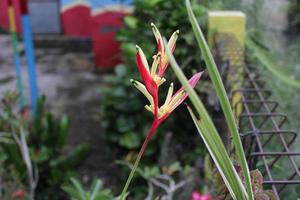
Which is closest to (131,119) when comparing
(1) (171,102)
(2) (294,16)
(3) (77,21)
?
(1) (171,102)

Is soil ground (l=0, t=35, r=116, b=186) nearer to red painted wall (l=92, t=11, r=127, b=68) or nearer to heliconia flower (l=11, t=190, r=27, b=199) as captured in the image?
red painted wall (l=92, t=11, r=127, b=68)

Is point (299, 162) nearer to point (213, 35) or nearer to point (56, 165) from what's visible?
point (213, 35)

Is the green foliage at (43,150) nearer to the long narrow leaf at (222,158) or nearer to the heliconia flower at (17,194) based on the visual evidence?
the heliconia flower at (17,194)

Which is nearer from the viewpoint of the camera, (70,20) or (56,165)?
(56,165)

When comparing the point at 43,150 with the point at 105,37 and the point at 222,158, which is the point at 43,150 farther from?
the point at 105,37

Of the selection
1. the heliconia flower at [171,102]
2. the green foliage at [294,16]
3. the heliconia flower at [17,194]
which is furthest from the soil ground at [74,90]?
the green foliage at [294,16]

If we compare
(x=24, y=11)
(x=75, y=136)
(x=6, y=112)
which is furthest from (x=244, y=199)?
(x=75, y=136)
